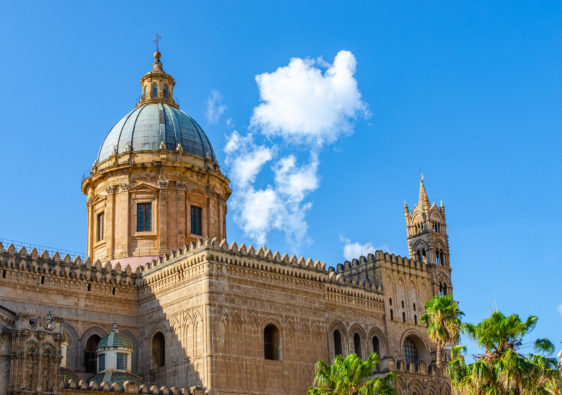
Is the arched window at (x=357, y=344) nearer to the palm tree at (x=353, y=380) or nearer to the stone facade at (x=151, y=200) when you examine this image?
the stone facade at (x=151, y=200)

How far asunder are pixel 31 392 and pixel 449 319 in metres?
18.4

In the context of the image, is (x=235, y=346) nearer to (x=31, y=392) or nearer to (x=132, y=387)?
(x=132, y=387)

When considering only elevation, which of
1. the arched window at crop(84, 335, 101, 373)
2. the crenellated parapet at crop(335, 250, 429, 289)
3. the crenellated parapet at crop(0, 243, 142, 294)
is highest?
the crenellated parapet at crop(335, 250, 429, 289)

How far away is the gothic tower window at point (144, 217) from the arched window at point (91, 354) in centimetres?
817

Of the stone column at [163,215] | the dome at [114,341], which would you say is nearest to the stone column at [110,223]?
the stone column at [163,215]

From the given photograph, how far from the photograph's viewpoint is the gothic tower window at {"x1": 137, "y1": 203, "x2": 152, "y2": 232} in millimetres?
44188

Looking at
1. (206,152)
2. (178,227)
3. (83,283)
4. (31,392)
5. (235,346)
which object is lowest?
(31,392)

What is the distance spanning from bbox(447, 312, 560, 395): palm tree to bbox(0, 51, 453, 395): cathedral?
1077 centimetres

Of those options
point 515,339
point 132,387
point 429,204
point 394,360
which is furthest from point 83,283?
point 429,204

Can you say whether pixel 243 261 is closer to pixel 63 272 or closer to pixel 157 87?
pixel 63 272

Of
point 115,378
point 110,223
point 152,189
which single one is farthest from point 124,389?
point 152,189

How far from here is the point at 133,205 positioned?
44.5m

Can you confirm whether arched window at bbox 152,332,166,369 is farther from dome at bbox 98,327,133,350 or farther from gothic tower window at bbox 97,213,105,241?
gothic tower window at bbox 97,213,105,241

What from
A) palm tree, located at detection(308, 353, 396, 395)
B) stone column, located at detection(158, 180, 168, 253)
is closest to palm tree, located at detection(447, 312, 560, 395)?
palm tree, located at detection(308, 353, 396, 395)
